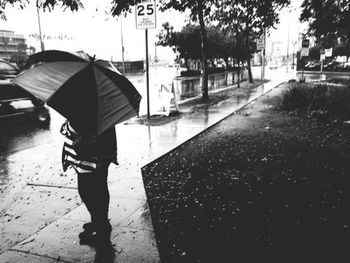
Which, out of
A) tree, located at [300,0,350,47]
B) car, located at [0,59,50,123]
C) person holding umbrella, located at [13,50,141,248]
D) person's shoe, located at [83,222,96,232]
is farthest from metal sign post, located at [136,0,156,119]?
person's shoe, located at [83,222,96,232]

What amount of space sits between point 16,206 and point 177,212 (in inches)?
89.9

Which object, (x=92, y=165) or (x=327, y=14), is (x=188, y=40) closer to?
(x=327, y=14)

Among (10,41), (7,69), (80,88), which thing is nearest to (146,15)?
(80,88)

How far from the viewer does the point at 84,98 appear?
275 centimetres

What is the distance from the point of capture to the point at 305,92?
41.5ft

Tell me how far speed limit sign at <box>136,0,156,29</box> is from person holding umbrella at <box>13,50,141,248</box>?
6.02 meters

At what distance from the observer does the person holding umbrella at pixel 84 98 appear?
2705mm

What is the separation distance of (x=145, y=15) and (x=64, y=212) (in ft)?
20.4

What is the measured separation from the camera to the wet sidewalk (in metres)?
3.21

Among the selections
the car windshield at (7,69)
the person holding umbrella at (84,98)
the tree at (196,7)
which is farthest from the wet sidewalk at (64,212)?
the car windshield at (7,69)

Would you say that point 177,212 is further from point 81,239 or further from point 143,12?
point 143,12

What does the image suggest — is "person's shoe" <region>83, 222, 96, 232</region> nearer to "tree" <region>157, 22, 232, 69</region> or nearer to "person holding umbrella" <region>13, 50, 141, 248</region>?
"person holding umbrella" <region>13, 50, 141, 248</region>

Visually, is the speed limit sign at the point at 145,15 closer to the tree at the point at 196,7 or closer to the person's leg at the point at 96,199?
the tree at the point at 196,7

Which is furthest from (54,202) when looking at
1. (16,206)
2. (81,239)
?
(81,239)
